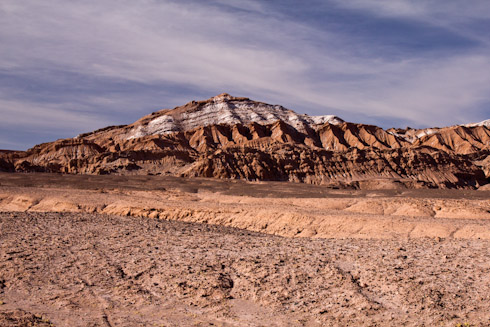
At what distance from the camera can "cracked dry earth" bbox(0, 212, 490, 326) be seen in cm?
895

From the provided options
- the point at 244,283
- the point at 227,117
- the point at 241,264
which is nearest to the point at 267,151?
the point at 241,264

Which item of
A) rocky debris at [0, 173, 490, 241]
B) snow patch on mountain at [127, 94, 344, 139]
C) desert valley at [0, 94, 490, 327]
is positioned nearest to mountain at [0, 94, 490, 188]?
snow patch on mountain at [127, 94, 344, 139]

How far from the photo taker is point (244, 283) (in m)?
10.8

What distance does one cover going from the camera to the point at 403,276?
10625 millimetres

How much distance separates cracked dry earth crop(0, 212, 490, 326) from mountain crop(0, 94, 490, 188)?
141ft

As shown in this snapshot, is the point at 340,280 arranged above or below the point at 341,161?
below

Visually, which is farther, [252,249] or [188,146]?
[188,146]

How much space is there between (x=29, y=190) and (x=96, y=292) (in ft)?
91.8

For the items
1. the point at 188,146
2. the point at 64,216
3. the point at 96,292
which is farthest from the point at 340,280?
the point at 188,146

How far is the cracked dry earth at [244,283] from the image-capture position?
29.4ft

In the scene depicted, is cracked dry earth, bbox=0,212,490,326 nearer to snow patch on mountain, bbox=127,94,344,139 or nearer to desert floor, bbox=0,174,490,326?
desert floor, bbox=0,174,490,326

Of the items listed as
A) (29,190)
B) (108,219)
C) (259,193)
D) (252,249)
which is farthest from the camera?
(259,193)

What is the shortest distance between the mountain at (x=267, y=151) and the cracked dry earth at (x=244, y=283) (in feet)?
141

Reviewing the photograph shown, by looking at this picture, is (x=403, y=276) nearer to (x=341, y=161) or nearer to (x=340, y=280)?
(x=340, y=280)
